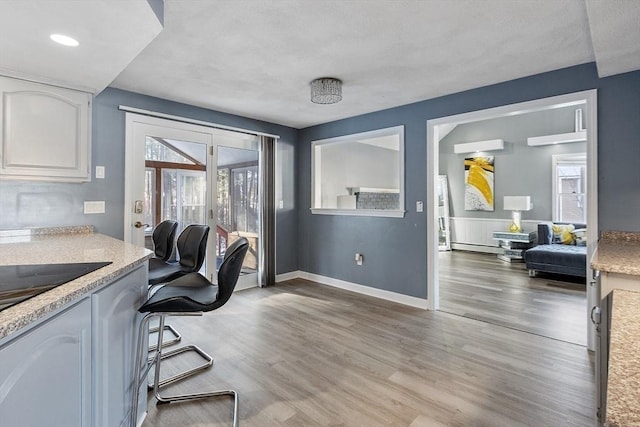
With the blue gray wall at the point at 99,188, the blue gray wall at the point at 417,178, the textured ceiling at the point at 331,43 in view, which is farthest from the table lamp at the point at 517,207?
the blue gray wall at the point at 99,188

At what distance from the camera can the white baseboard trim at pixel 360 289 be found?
12.2 feet

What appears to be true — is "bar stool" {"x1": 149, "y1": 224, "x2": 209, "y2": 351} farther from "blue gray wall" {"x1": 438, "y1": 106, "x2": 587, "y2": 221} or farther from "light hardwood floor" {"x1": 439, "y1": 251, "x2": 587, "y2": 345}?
"blue gray wall" {"x1": 438, "y1": 106, "x2": 587, "y2": 221}

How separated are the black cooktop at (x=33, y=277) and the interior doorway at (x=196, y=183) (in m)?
2.01

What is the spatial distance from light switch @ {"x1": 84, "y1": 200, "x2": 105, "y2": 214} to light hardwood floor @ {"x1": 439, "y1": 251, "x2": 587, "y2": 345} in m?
3.64

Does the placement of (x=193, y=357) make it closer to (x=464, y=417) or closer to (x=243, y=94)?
(x=464, y=417)

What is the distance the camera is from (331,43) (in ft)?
7.58

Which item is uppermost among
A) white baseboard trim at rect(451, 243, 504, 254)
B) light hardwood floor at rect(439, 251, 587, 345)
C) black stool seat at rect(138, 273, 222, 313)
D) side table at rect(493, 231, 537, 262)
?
black stool seat at rect(138, 273, 222, 313)

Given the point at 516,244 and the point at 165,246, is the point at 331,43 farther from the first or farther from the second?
the point at 516,244

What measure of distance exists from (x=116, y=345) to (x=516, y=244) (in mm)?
6818

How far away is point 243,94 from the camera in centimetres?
340

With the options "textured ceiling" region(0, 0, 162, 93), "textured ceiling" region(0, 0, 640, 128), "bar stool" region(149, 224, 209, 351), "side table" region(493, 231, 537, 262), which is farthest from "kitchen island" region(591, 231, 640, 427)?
"side table" region(493, 231, 537, 262)

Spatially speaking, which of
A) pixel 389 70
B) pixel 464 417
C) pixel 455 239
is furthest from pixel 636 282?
pixel 455 239

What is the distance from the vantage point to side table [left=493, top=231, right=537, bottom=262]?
6.23 m

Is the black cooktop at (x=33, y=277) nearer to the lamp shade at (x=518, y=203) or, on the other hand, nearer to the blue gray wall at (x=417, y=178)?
the blue gray wall at (x=417, y=178)
